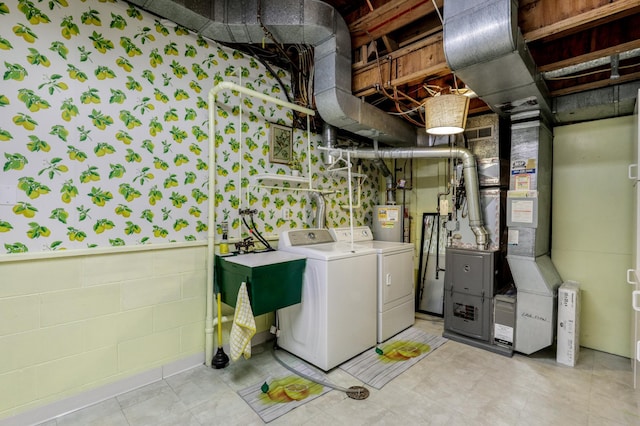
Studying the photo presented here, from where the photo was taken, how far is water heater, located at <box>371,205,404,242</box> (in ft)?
13.7

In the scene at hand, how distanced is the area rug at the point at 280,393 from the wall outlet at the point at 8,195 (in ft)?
6.56

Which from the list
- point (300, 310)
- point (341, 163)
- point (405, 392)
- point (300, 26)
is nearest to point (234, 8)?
point (300, 26)

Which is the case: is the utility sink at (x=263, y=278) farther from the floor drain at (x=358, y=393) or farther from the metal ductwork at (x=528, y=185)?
the metal ductwork at (x=528, y=185)

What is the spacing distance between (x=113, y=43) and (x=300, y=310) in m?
2.62

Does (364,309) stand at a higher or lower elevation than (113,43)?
lower

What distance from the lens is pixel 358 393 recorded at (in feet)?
7.54

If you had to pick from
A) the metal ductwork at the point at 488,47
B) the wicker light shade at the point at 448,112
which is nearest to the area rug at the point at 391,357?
the wicker light shade at the point at 448,112

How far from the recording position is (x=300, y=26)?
8.18 ft

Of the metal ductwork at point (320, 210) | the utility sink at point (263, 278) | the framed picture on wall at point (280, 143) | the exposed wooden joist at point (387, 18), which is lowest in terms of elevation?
the utility sink at point (263, 278)

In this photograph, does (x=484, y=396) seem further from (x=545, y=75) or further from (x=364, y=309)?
(x=545, y=75)

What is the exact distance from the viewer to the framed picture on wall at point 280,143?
3279 millimetres

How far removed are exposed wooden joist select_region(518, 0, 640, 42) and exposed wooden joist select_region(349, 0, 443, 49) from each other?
610 mm

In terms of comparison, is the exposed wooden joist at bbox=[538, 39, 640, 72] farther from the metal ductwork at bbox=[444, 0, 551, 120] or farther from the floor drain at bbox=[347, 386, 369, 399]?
the floor drain at bbox=[347, 386, 369, 399]

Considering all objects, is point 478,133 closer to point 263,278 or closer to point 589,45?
point 589,45
